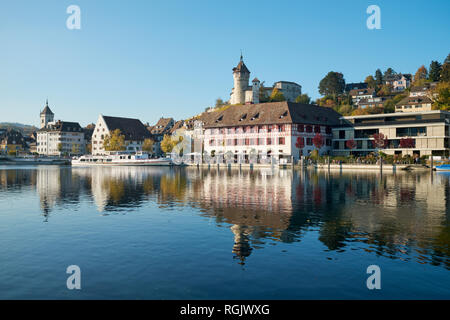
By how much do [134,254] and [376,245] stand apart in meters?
10.4

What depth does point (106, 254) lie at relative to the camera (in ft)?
53.0

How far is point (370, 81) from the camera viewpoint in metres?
188

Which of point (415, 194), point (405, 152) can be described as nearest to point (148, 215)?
point (415, 194)

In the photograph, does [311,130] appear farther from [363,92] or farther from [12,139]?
[12,139]

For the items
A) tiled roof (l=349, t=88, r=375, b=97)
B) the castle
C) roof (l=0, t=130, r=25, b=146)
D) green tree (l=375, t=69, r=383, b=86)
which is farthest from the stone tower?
roof (l=0, t=130, r=25, b=146)

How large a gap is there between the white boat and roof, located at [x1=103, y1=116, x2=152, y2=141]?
23.5 m

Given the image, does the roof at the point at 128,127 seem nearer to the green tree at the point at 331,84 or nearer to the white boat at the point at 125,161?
the white boat at the point at 125,161

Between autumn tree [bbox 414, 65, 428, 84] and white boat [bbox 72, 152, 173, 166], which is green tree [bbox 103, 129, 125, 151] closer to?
white boat [bbox 72, 152, 173, 166]

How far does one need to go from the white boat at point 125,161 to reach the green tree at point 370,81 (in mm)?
118961

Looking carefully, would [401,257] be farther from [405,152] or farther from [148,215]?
Result: [405,152]

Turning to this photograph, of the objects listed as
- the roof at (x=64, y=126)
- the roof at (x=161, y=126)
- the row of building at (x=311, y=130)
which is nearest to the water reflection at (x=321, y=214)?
the row of building at (x=311, y=130)

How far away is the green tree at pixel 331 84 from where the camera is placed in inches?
6599

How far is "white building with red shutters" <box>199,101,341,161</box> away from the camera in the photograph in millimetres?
92688

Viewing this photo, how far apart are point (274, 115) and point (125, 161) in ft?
156
